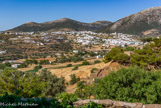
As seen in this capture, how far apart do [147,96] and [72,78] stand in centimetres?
1566

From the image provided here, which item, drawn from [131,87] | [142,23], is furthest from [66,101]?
[142,23]

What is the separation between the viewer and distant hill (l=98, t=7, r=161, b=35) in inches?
4434

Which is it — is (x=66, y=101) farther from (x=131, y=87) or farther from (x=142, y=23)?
(x=142, y=23)

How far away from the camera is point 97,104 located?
16.2 ft

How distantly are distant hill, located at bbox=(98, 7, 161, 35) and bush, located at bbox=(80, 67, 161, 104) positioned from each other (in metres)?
108

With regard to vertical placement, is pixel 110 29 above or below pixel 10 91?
above

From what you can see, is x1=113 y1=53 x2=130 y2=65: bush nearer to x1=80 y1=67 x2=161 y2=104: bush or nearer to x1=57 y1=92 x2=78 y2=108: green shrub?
x1=80 y1=67 x2=161 y2=104: bush

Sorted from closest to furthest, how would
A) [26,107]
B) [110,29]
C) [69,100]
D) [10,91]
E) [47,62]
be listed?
[26,107] → [69,100] → [10,91] → [47,62] → [110,29]

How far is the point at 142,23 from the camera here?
118 metres

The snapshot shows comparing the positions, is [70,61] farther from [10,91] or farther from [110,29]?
[110,29]

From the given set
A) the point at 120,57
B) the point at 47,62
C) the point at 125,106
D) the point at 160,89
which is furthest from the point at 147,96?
the point at 47,62

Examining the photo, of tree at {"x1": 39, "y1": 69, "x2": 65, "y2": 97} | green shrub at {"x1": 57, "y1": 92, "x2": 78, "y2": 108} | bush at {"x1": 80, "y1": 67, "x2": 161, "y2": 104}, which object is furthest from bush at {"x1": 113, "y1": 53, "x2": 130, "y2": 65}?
green shrub at {"x1": 57, "y1": 92, "x2": 78, "y2": 108}

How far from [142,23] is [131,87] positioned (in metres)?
122

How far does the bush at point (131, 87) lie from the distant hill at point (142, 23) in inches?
4270
